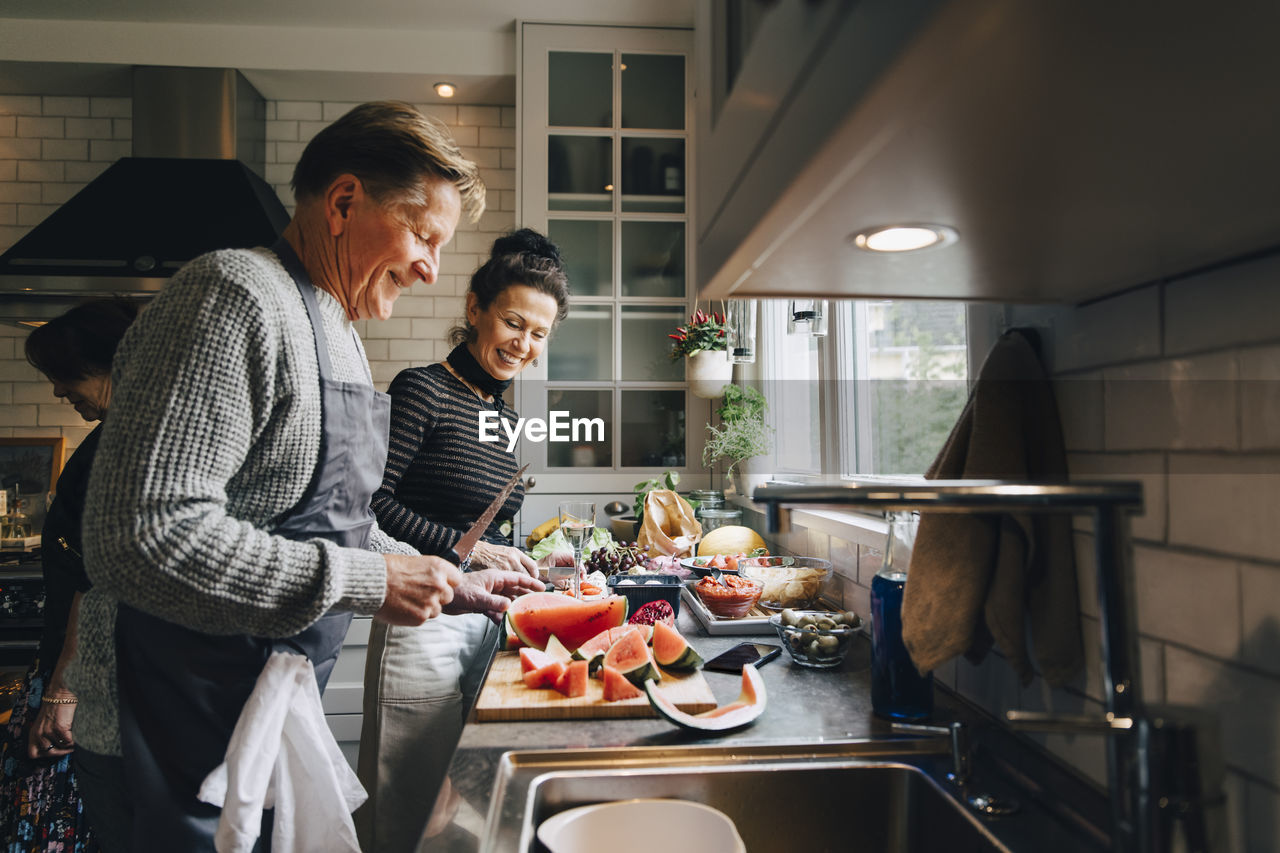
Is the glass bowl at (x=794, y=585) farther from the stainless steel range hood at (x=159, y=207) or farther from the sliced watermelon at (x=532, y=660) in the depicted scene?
the stainless steel range hood at (x=159, y=207)

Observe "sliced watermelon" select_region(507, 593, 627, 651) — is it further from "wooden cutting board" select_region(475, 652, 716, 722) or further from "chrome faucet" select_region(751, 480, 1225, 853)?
"chrome faucet" select_region(751, 480, 1225, 853)

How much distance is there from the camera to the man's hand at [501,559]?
1.65 m

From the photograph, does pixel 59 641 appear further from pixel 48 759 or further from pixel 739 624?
pixel 739 624

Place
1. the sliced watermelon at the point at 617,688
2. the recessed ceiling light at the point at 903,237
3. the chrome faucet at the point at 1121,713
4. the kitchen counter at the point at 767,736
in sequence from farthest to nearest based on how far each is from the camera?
1. the sliced watermelon at the point at 617,688
2. the kitchen counter at the point at 767,736
3. the recessed ceiling light at the point at 903,237
4. the chrome faucet at the point at 1121,713

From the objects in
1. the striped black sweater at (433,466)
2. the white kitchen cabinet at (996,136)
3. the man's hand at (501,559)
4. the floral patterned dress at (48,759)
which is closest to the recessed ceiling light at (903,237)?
the white kitchen cabinet at (996,136)

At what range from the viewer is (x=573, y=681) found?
3.69 ft

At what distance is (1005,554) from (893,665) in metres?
0.25

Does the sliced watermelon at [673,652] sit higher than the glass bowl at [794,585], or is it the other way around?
the glass bowl at [794,585]

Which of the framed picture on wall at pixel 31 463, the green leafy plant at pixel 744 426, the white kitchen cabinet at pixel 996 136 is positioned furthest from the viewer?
the framed picture on wall at pixel 31 463

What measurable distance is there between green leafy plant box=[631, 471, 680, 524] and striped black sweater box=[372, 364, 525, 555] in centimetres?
105

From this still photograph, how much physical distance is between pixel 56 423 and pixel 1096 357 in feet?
13.7

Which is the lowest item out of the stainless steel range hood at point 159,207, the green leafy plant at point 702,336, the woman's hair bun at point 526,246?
the green leafy plant at point 702,336

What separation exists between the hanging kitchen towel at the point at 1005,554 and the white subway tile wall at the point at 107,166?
2967mm

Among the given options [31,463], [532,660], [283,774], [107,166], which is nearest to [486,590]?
[532,660]
